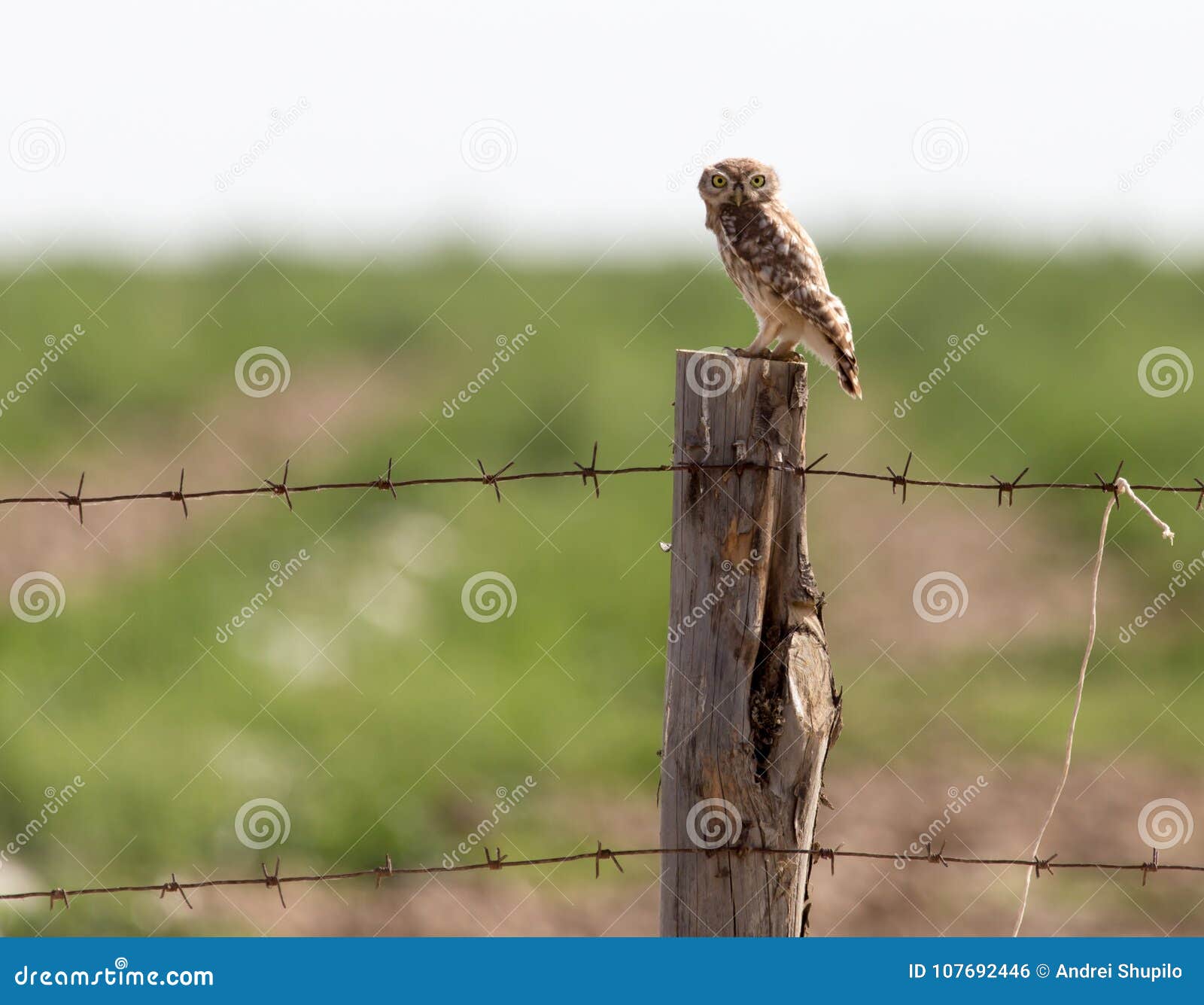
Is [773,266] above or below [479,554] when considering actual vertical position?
below

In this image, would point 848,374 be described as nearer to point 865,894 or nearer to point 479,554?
point 865,894

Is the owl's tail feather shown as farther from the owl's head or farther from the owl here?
the owl's head

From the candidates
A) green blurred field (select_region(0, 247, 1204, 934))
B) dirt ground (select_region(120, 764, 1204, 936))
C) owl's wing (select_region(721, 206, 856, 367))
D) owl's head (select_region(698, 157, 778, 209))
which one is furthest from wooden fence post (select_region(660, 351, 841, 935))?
green blurred field (select_region(0, 247, 1204, 934))

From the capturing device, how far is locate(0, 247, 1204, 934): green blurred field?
7.86 m

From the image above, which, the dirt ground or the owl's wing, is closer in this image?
the owl's wing

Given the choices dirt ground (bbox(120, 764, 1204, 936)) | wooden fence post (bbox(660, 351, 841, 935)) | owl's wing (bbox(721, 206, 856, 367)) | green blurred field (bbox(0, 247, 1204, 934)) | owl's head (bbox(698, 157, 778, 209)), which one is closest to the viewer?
wooden fence post (bbox(660, 351, 841, 935))

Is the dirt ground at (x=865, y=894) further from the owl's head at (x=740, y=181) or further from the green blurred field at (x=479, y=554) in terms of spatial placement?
the owl's head at (x=740, y=181)

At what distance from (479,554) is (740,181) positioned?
238 inches

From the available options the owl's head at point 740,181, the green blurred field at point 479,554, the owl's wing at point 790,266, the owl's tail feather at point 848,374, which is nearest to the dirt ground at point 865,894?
the green blurred field at point 479,554

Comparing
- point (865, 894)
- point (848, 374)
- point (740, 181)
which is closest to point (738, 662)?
point (848, 374)

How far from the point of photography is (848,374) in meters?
5.09

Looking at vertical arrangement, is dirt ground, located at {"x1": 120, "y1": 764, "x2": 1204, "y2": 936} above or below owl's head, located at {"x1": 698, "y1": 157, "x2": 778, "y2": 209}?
below

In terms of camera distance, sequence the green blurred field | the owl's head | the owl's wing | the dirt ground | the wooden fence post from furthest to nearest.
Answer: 1. the green blurred field
2. the dirt ground
3. the owl's head
4. the owl's wing
5. the wooden fence post

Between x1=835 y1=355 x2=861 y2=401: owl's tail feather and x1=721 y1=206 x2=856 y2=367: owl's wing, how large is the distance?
0.04 ft
